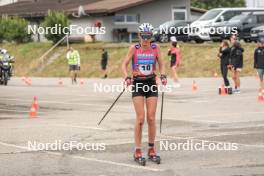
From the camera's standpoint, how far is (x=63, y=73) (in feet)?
164

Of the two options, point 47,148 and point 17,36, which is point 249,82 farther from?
point 17,36

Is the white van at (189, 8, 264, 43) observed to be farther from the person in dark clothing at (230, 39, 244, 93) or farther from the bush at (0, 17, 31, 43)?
the person in dark clothing at (230, 39, 244, 93)

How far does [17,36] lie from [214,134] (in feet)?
164

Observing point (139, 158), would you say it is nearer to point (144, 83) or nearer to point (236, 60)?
point (144, 83)
